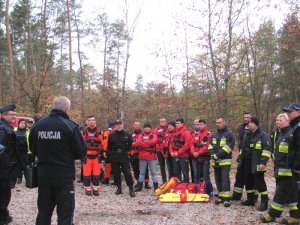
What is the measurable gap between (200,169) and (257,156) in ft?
7.19

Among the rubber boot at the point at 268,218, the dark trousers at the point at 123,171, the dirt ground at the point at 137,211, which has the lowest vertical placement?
the dirt ground at the point at 137,211

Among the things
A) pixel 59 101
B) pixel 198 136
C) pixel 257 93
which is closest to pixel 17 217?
pixel 59 101

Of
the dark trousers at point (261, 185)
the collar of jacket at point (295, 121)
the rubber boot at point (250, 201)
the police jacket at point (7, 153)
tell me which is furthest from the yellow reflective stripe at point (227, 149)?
the police jacket at point (7, 153)

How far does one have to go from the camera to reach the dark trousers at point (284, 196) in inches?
232

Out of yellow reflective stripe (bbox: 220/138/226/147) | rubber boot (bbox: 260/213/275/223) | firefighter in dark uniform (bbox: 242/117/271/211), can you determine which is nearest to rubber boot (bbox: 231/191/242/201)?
firefighter in dark uniform (bbox: 242/117/271/211)

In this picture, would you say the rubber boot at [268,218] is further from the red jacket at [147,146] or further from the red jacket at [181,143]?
the red jacket at [147,146]

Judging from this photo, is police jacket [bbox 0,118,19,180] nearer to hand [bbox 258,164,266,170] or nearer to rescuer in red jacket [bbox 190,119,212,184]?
rescuer in red jacket [bbox 190,119,212,184]

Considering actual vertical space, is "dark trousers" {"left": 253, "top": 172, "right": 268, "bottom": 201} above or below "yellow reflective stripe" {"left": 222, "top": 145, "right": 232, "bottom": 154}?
below

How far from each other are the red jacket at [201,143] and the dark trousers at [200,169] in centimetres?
16

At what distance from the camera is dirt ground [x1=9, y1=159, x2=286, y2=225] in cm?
630

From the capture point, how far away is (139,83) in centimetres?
4562

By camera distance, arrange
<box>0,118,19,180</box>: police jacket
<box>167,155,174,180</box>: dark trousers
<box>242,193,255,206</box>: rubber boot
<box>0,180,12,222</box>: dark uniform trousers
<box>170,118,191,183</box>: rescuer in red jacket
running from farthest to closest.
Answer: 1. <box>167,155,174,180</box>: dark trousers
2. <box>170,118,191,183</box>: rescuer in red jacket
3. <box>242,193,255,206</box>: rubber boot
4. <box>0,180,12,222</box>: dark uniform trousers
5. <box>0,118,19,180</box>: police jacket

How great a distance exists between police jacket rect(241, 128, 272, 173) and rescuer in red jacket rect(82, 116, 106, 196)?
12.8 feet

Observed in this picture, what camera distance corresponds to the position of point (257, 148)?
23.5ft
